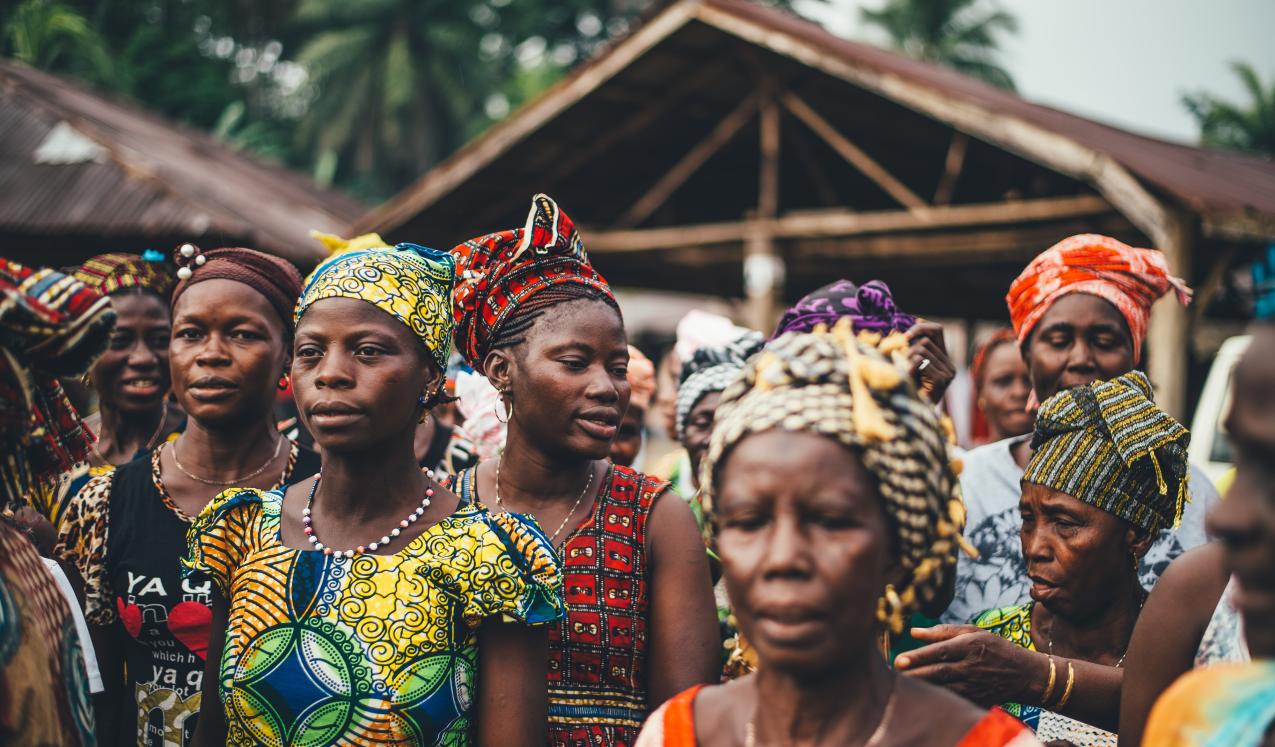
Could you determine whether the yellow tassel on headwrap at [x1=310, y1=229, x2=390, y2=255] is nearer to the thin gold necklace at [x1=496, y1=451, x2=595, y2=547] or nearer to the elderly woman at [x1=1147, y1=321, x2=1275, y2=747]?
the thin gold necklace at [x1=496, y1=451, x2=595, y2=547]

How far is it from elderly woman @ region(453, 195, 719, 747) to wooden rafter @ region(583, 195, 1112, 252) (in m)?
7.16

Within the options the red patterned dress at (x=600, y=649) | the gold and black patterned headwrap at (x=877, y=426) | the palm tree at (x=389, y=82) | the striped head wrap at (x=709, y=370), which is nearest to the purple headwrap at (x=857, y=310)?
the striped head wrap at (x=709, y=370)

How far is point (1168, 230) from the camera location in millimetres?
6965

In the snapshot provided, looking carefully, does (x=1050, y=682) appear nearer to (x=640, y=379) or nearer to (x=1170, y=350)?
(x=640, y=379)

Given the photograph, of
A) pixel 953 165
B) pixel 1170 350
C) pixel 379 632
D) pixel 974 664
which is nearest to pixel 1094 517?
pixel 974 664

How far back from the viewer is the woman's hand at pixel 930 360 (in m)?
3.13

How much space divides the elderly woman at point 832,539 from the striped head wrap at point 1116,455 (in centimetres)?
102

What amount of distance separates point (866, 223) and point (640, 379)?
5845mm

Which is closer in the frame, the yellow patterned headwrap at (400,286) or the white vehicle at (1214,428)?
the yellow patterned headwrap at (400,286)

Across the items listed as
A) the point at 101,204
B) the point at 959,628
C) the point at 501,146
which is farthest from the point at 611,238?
the point at 959,628

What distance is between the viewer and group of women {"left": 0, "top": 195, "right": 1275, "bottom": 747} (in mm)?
1745

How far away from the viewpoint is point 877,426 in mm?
1728

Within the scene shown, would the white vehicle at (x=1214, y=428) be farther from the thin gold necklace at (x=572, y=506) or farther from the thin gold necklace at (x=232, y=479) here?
the thin gold necklace at (x=232, y=479)

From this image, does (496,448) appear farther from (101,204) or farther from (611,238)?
(101,204)
